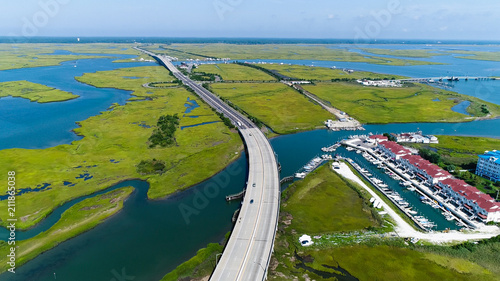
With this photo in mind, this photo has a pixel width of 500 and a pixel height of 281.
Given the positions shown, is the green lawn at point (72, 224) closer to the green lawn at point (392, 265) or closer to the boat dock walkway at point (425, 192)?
the green lawn at point (392, 265)

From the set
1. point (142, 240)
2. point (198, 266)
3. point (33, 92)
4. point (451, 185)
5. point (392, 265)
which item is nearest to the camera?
point (198, 266)

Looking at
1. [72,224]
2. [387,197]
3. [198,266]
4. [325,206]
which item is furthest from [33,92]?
[387,197]

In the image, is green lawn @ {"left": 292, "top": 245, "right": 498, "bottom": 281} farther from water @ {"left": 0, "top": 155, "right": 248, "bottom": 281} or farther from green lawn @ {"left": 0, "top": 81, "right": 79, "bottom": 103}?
green lawn @ {"left": 0, "top": 81, "right": 79, "bottom": 103}

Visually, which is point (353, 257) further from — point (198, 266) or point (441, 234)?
point (198, 266)

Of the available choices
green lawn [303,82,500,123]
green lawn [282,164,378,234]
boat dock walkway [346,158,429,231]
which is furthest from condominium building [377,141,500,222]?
green lawn [303,82,500,123]

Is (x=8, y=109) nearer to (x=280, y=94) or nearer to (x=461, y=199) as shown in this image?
(x=280, y=94)
